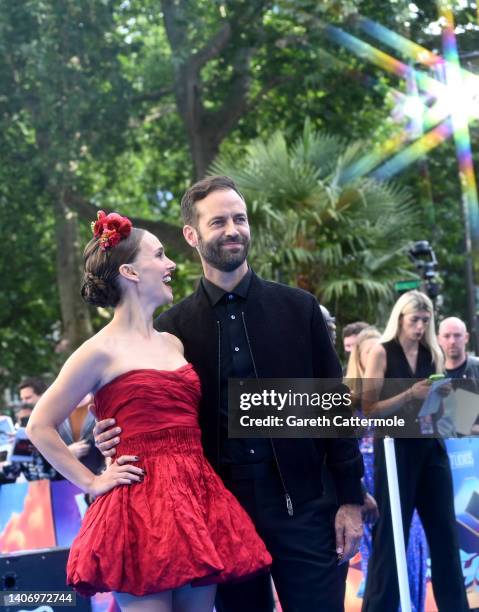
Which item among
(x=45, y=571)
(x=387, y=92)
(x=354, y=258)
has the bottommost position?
(x=45, y=571)

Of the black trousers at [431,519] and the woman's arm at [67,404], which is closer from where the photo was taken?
the woman's arm at [67,404]

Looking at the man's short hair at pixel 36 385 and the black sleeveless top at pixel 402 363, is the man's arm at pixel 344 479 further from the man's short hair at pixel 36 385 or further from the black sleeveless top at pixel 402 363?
the man's short hair at pixel 36 385

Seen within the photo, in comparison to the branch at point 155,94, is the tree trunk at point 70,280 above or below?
below

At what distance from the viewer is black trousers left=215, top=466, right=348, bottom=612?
3.67 m

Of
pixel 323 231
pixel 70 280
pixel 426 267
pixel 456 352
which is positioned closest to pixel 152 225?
pixel 70 280

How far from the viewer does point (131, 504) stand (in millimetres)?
3434

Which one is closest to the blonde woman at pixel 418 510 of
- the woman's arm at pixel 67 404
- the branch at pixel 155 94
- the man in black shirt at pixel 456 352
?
the man in black shirt at pixel 456 352

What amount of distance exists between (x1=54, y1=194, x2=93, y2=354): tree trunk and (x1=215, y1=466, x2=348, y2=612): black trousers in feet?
56.2

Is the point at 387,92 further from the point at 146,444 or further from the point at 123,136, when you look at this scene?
the point at 146,444

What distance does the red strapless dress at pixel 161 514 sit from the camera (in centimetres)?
333

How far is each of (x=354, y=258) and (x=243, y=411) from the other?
1226cm

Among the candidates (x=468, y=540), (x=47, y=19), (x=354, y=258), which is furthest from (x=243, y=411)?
(x=47, y=19)

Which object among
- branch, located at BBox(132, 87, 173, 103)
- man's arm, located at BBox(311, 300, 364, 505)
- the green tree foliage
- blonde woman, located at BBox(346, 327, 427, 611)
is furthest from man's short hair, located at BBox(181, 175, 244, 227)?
branch, located at BBox(132, 87, 173, 103)

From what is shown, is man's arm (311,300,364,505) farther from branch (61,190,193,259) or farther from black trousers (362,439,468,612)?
branch (61,190,193,259)
